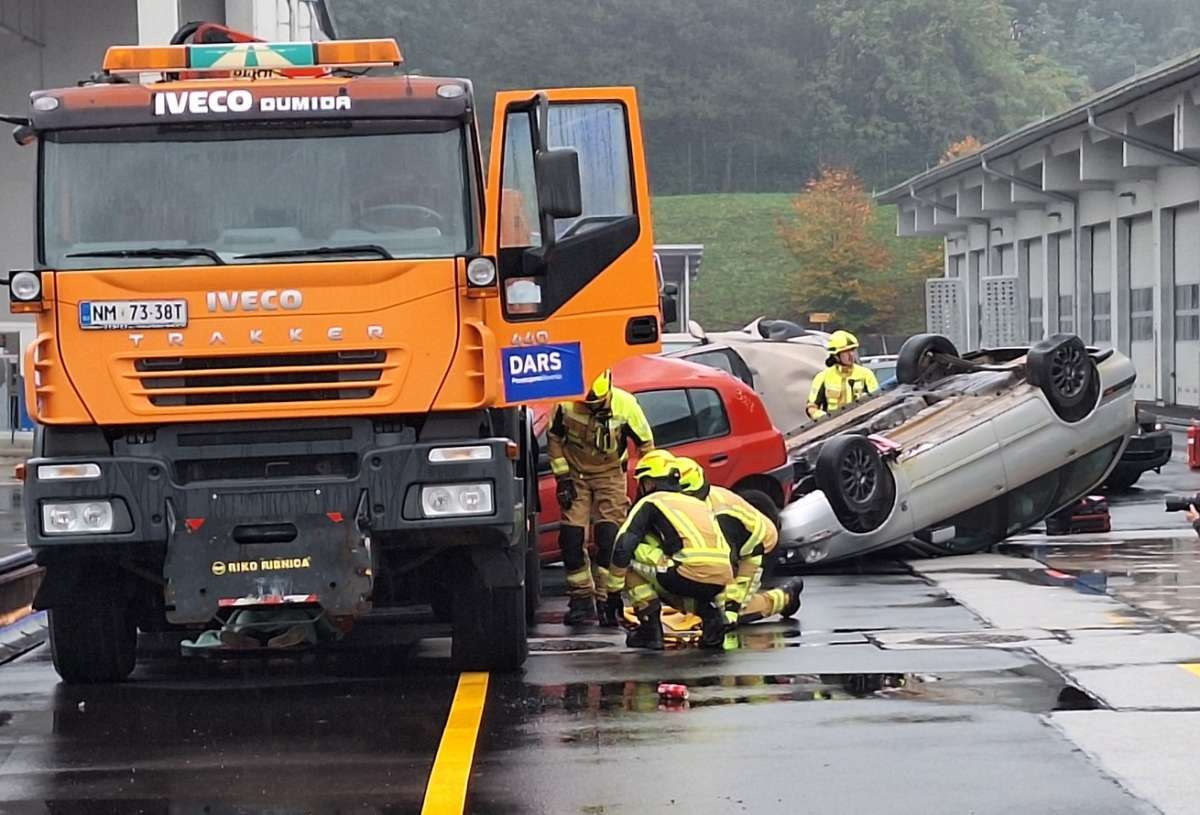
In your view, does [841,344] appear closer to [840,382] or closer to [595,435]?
[840,382]

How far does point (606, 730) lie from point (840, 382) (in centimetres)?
1082

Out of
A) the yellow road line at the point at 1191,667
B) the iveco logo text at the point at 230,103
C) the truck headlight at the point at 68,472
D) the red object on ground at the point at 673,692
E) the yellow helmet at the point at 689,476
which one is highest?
the iveco logo text at the point at 230,103

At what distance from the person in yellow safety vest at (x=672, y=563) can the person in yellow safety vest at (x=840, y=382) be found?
7886 mm

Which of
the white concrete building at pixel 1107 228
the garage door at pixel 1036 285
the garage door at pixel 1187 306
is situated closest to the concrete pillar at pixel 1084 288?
the white concrete building at pixel 1107 228

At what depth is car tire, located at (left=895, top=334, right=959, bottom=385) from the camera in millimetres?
16531

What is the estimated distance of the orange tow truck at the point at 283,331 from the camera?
28.6ft

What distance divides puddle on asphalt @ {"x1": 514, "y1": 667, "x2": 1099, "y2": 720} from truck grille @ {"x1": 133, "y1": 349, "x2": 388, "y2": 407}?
165 cm

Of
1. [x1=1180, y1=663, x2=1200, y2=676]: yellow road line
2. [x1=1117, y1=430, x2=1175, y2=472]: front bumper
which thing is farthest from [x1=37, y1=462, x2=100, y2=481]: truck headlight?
[x1=1117, y1=430, x2=1175, y2=472]: front bumper

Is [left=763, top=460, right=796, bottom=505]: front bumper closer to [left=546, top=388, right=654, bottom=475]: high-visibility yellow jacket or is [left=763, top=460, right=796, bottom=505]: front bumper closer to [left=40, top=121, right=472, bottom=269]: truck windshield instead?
[left=546, top=388, right=654, bottom=475]: high-visibility yellow jacket

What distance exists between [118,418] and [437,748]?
2.27 m

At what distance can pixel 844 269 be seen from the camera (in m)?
88.9

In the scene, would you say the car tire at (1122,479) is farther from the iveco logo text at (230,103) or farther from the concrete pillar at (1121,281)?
the concrete pillar at (1121,281)

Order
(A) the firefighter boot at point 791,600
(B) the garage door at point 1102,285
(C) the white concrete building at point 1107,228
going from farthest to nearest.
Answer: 1. (B) the garage door at point 1102,285
2. (C) the white concrete building at point 1107,228
3. (A) the firefighter boot at point 791,600

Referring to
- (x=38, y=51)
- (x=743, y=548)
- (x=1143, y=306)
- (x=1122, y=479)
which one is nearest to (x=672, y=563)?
(x=743, y=548)
